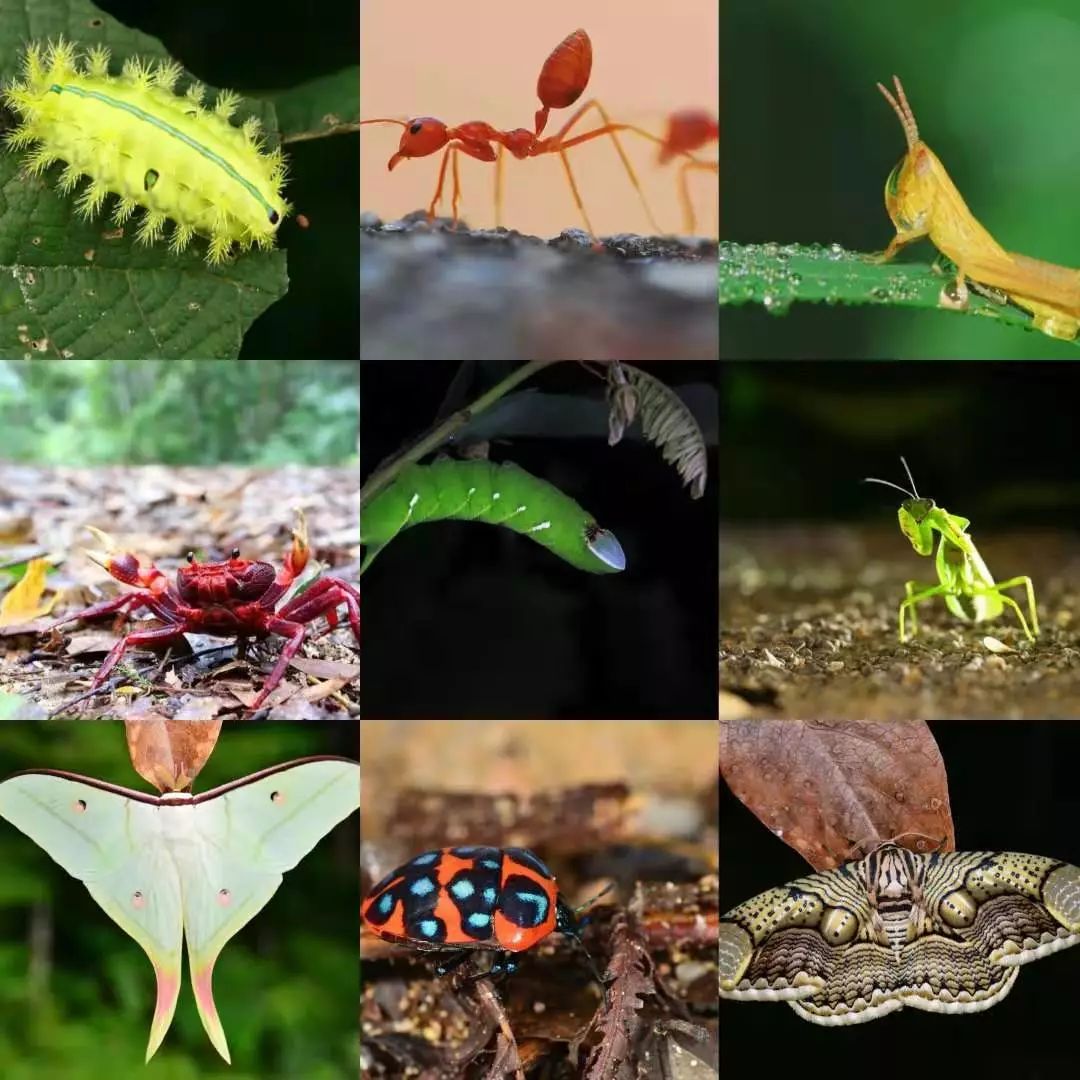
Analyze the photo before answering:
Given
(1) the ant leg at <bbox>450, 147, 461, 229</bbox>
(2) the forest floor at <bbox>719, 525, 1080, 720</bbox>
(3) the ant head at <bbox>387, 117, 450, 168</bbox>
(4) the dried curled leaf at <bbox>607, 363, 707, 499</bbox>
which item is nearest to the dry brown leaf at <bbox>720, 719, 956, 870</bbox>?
(2) the forest floor at <bbox>719, 525, 1080, 720</bbox>

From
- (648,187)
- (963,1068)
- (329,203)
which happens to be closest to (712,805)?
(963,1068)

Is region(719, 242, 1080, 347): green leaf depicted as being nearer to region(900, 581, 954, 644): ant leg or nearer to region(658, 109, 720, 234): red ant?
region(658, 109, 720, 234): red ant

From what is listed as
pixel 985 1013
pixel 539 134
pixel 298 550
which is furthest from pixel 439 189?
pixel 985 1013

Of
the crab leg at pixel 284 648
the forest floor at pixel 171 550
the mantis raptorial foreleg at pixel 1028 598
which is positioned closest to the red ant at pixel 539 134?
the forest floor at pixel 171 550

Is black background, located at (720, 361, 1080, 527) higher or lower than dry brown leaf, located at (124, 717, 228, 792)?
higher

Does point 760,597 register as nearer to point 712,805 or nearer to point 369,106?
point 712,805
